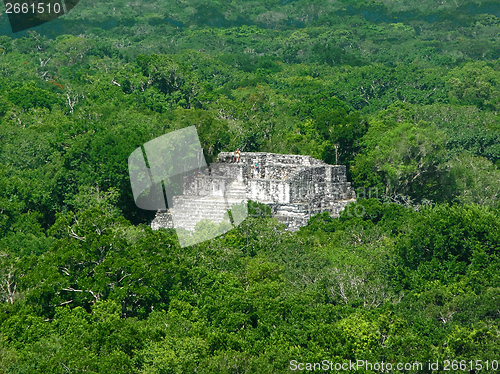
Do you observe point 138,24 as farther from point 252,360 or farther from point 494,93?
point 252,360

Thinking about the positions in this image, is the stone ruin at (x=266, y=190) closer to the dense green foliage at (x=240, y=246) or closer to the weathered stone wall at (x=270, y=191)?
the weathered stone wall at (x=270, y=191)

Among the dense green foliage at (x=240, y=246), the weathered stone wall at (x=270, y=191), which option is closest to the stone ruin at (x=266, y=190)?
the weathered stone wall at (x=270, y=191)

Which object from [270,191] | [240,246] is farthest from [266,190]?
[240,246]

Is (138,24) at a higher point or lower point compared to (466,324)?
lower

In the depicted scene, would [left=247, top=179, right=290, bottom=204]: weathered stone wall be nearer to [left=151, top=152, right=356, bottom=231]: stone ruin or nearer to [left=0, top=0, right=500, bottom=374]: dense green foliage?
[left=151, top=152, right=356, bottom=231]: stone ruin

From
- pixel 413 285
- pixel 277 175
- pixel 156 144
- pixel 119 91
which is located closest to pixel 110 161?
pixel 156 144

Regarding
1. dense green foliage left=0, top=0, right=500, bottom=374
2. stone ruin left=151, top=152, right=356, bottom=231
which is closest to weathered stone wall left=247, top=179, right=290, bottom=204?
stone ruin left=151, top=152, right=356, bottom=231
